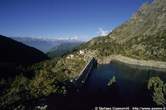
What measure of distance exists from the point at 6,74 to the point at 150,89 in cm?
7651

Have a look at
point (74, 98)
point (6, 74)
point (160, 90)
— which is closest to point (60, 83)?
point (74, 98)

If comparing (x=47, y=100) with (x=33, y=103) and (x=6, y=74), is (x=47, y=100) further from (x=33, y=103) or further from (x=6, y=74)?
(x=6, y=74)

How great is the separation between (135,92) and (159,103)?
3323cm

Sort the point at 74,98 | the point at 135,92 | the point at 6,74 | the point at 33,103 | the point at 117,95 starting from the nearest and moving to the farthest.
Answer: the point at 33,103, the point at 74,98, the point at 117,95, the point at 135,92, the point at 6,74

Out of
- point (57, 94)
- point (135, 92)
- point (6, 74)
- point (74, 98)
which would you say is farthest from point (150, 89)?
point (6, 74)

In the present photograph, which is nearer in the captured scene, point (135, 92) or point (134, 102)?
point (134, 102)

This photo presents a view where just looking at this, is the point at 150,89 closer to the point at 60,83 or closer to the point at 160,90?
the point at 160,90

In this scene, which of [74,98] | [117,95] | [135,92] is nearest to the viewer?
[74,98]

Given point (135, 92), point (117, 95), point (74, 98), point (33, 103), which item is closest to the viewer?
point (33, 103)

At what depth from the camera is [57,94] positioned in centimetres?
8919

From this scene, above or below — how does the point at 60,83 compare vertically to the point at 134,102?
above

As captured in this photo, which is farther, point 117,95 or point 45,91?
point 117,95

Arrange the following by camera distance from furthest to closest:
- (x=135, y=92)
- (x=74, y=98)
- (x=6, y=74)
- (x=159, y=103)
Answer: (x=6, y=74)
(x=135, y=92)
(x=74, y=98)
(x=159, y=103)

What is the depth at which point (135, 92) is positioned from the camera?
12056 cm
